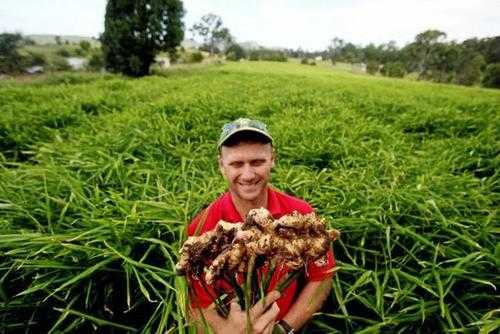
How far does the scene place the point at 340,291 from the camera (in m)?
1.86

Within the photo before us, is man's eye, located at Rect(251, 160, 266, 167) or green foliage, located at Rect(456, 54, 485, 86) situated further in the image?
green foliage, located at Rect(456, 54, 485, 86)

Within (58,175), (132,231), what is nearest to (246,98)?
(58,175)

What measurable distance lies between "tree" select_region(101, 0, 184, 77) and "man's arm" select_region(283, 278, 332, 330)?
29060mm

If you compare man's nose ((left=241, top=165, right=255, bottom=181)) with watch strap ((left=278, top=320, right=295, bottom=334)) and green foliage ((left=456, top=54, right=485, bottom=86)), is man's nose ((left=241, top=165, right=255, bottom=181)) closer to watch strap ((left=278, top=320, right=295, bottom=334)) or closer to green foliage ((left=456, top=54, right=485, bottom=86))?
watch strap ((left=278, top=320, right=295, bottom=334))

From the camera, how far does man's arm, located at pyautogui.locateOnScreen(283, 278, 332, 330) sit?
1610mm

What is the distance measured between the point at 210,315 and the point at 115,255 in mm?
686

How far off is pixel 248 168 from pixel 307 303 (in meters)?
0.70

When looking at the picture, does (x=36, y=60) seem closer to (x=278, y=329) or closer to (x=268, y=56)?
(x=268, y=56)

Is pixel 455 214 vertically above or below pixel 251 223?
below

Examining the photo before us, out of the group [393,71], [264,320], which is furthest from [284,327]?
[393,71]

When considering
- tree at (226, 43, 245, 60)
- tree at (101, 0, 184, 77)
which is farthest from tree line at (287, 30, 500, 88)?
tree at (101, 0, 184, 77)

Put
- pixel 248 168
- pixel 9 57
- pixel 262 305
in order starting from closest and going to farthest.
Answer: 1. pixel 262 305
2. pixel 248 168
3. pixel 9 57

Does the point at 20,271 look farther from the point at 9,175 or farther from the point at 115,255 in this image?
the point at 9,175

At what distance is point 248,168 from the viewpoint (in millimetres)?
1777
